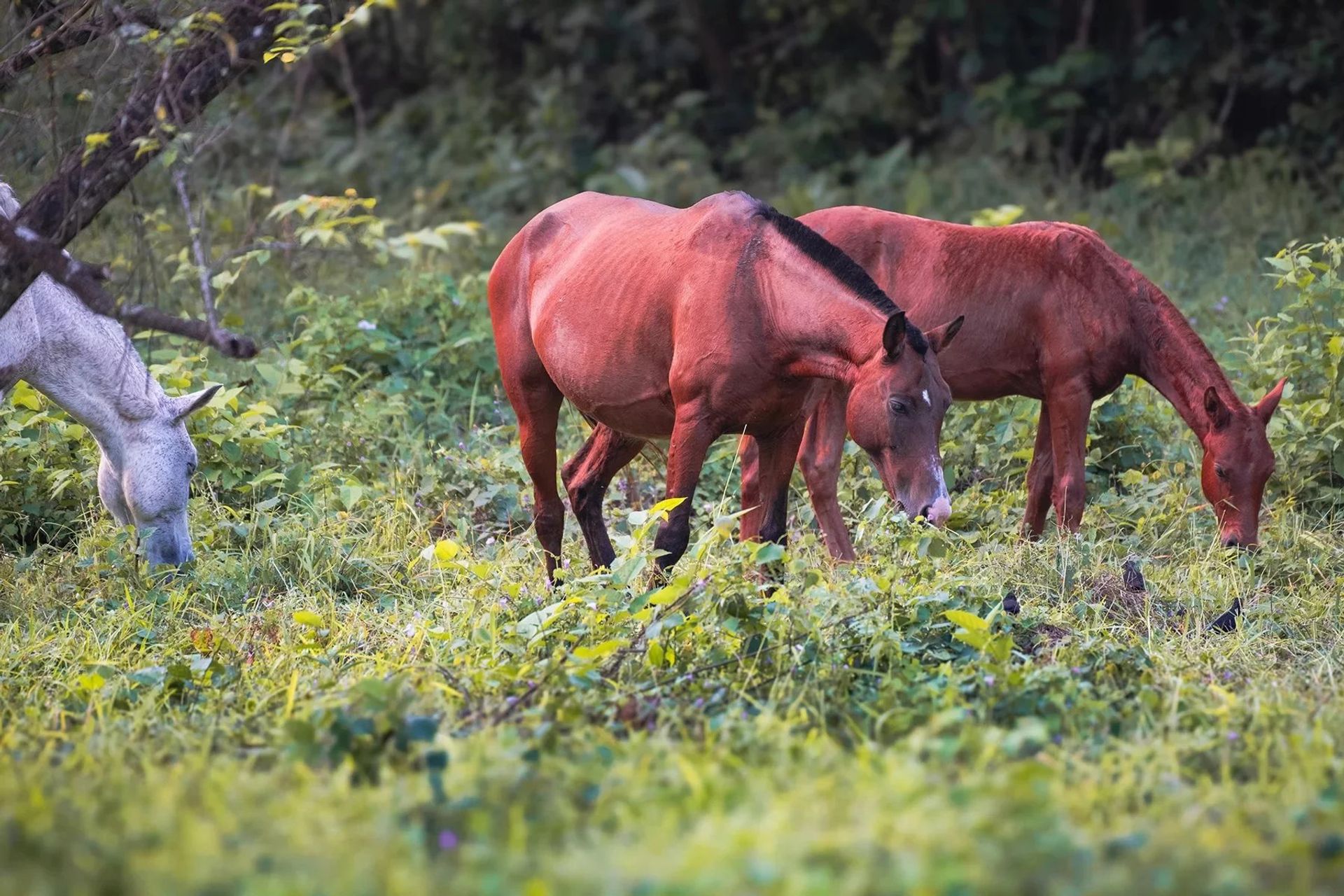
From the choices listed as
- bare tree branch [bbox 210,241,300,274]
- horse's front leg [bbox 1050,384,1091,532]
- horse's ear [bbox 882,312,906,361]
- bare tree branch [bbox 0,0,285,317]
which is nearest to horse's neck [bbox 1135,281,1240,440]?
horse's front leg [bbox 1050,384,1091,532]

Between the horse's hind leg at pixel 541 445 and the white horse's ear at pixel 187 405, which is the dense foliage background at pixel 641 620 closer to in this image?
the horse's hind leg at pixel 541 445

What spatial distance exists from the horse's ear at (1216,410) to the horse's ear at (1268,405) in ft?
0.47

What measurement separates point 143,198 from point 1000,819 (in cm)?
919

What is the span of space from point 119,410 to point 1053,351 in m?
4.03

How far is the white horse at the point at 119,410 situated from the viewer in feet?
19.6

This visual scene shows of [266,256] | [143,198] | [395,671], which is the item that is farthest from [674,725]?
[143,198]

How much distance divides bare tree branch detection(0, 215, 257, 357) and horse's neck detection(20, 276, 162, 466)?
1922 millimetres

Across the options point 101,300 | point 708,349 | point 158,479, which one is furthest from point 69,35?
point 708,349

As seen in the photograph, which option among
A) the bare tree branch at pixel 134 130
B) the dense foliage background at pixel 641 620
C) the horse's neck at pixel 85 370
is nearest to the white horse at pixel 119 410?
the horse's neck at pixel 85 370

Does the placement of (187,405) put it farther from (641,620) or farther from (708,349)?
(641,620)

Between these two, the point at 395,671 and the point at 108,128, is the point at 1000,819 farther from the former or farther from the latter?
the point at 108,128

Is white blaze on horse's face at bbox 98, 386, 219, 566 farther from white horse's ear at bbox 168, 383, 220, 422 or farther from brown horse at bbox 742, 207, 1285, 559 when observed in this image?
brown horse at bbox 742, 207, 1285, 559

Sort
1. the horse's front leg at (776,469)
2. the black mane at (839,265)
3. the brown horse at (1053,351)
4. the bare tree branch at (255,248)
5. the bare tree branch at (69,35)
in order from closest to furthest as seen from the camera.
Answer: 1. the bare tree branch at (255,248)
2. the bare tree branch at (69,35)
3. the black mane at (839,265)
4. the horse's front leg at (776,469)
5. the brown horse at (1053,351)

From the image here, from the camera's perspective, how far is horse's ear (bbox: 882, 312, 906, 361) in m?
4.81
